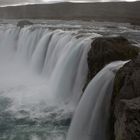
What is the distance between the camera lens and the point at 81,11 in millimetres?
36000

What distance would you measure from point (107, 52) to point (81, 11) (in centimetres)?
2785

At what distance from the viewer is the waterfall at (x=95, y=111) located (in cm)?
671

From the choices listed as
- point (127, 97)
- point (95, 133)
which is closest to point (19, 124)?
point (95, 133)

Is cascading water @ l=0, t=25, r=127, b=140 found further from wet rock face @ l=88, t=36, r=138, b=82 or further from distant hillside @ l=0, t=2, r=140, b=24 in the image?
distant hillside @ l=0, t=2, r=140, b=24

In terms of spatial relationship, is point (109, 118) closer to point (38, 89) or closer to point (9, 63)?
point (38, 89)

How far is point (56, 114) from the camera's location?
991 centimetres

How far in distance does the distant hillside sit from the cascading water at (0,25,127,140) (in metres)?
14.0

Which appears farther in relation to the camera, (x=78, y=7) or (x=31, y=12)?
(x=31, y=12)

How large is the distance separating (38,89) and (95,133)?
6.41 m

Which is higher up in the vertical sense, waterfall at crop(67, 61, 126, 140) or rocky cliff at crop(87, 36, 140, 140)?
rocky cliff at crop(87, 36, 140, 140)

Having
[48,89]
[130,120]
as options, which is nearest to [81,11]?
[48,89]

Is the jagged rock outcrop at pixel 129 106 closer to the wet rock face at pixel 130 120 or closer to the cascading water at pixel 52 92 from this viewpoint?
the wet rock face at pixel 130 120

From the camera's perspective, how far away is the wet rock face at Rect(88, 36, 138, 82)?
8844 mm

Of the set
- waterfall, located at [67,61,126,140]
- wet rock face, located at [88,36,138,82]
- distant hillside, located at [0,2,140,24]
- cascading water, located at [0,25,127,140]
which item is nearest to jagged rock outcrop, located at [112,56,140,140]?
waterfall, located at [67,61,126,140]
